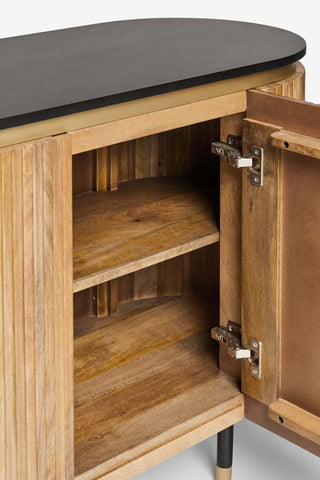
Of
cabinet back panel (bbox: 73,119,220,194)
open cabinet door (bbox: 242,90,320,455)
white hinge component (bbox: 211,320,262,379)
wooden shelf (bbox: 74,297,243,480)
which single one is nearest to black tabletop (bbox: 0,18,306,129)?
open cabinet door (bbox: 242,90,320,455)

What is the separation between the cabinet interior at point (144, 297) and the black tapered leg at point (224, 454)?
21 centimetres

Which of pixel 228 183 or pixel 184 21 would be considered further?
pixel 184 21

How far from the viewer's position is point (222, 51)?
8.45ft

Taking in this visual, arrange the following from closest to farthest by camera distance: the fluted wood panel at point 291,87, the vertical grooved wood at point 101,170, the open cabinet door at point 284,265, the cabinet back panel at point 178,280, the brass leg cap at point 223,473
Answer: the open cabinet door at point 284,265 < the fluted wood panel at point 291,87 < the vertical grooved wood at point 101,170 < the brass leg cap at point 223,473 < the cabinet back panel at point 178,280

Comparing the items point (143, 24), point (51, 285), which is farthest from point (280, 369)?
point (143, 24)

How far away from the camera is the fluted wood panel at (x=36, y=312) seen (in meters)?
2.11

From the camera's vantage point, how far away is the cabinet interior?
251 centimetres

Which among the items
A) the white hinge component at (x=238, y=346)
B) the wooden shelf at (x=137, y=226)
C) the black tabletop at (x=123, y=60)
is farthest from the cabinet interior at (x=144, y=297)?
the black tabletop at (x=123, y=60)

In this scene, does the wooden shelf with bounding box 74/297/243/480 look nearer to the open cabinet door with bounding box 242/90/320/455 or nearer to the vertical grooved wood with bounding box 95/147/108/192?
the open cabinet door with bounding box 242/90/320/455

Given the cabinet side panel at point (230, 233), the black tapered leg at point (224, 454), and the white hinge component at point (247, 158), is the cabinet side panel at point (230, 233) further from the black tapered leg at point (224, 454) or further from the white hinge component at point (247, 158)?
the black tapered leg at point (224, 454)

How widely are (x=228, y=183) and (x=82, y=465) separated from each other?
666 millimetres

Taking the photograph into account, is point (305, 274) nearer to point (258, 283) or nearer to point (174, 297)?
point (258, 283)

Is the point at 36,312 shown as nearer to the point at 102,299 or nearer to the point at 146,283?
the point at 102,299

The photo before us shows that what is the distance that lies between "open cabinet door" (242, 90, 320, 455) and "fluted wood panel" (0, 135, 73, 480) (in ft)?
1.50
